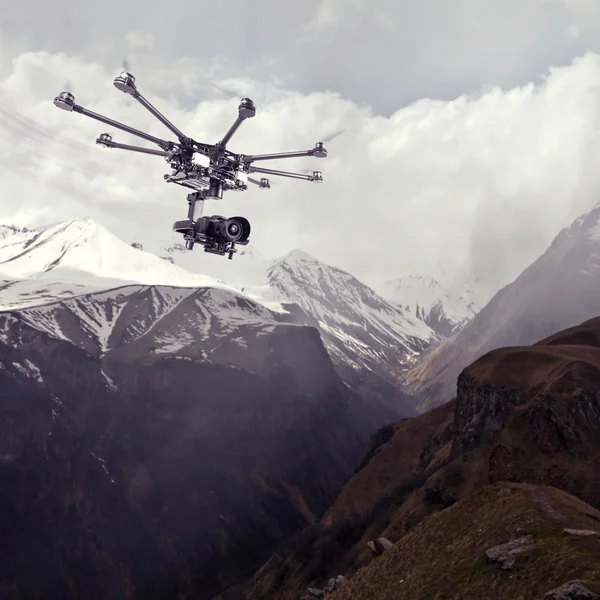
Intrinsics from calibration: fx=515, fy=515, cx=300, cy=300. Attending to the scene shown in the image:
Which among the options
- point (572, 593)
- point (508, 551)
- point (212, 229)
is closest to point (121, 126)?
point (212, 229)

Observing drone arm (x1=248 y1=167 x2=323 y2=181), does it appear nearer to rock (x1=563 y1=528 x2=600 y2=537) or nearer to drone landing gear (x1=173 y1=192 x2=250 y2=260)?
drone landing gear (x1=173 y1=192 x2=250 y2=260)

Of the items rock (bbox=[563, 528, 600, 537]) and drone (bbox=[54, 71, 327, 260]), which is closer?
drone (bbox=[54, 71, 327, 260])

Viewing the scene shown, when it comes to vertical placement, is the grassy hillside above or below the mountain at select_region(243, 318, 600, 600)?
above

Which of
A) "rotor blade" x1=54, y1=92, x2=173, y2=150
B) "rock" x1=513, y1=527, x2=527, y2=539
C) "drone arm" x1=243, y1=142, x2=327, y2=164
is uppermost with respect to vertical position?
"rotor blade" x1=54, y1=92, x2=173, y2=150

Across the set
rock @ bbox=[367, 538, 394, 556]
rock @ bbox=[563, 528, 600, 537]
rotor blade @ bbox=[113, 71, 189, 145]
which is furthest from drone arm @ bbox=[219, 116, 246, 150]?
rock @ bbox=[367, 538, 394, 556]

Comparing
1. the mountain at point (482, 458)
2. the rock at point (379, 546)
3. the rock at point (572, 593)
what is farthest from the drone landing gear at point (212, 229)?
the mountain at point (482, 458)

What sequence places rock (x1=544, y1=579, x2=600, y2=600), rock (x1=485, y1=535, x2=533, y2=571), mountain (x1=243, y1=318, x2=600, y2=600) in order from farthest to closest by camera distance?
mountain (x1=243, y1=318, x2=600, y2=600) < rock (x1=485, y1=535, x2=533, y2=571) < rock (x1=544, y1=579, x2=600, y2=600)
